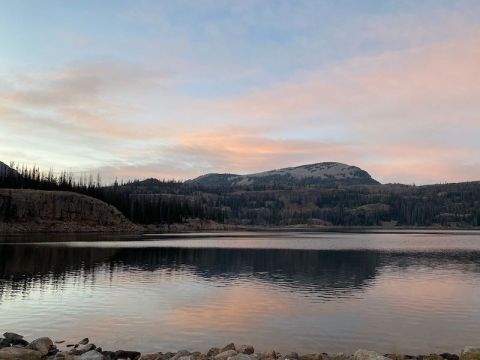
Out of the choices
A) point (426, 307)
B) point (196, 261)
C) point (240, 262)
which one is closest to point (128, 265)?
point (196, 261)

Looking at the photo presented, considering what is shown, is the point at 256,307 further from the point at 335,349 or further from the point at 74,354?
A: the point at 74,354

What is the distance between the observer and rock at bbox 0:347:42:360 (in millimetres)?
23877

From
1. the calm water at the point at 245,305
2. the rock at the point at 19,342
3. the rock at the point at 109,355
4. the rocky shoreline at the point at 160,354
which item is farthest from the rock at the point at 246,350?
the rock at the point at 19,342

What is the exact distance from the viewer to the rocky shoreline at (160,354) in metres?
24.3

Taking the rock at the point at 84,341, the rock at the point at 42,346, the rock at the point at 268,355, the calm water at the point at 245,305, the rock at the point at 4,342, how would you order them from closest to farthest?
the rock at the point at 268,355 < the rock at the point at 42,346 < the rock at the point at 4,342 < the rock at the point at 84,341 < the calm water at the point at 245,305

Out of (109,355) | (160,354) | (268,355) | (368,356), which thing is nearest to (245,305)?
(268,355)

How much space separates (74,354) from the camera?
86.3ft

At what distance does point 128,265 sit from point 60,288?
24.7m

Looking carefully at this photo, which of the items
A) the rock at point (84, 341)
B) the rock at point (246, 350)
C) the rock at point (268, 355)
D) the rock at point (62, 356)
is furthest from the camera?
the rock at point (84, 341)

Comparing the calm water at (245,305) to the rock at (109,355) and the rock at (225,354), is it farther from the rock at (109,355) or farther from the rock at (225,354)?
the rock at (225,354)

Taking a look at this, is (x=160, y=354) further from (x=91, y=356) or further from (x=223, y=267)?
(x=223, y=267)

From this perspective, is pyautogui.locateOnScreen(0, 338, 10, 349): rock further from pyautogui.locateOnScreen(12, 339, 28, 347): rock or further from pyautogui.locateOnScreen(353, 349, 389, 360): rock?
pyautogui.locateOnScreen(353, 349, 389, 360): rock

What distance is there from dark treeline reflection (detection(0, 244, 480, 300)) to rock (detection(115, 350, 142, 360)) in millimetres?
25394

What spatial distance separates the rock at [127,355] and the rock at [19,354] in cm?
403
